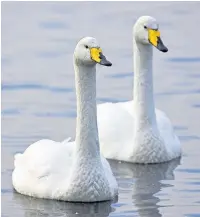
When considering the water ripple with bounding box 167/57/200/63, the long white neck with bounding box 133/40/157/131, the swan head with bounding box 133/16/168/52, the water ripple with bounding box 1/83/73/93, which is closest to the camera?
the swan head with bounding box 133/16/168/52

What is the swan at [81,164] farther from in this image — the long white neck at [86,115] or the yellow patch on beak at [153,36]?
the yellow patch on beak at [153,36]

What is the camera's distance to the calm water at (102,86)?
578 inches

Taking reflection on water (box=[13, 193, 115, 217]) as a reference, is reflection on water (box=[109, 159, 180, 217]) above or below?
above

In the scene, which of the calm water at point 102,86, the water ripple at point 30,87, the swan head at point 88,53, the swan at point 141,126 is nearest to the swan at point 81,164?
the swan head at point 88,53

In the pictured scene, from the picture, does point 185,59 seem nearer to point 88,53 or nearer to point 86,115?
point 86,115

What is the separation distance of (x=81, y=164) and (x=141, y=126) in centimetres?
242

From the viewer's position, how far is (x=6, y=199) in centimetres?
1480

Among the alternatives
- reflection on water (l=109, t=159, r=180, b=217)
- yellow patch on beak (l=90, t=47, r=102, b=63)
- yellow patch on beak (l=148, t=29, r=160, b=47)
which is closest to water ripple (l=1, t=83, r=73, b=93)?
yellow patch on beak (l=148, t=29, r=160, b=47)

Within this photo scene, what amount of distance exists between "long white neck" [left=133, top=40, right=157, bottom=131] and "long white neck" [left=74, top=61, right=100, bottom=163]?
2291 millimetres

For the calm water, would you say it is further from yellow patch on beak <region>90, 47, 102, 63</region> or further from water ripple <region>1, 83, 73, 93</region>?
yellow patch on beak <region>90, 47, 102, 63</region>

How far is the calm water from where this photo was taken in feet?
48.1

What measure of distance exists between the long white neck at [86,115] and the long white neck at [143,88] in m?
2.29

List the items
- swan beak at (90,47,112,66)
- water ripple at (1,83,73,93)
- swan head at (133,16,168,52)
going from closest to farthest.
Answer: swan beak at (90,47,112,66), swan head at (133,16,168,52), water ripple at (1,83,73,93)

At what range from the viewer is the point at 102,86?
20.4 meters
